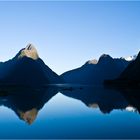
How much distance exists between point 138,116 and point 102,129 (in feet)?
39.3

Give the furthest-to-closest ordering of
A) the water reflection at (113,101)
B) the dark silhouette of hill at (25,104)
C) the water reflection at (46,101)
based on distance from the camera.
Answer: the water reflection at (113,101), the water reflection at (46,101), the dark silhouette of hill at (25,104)

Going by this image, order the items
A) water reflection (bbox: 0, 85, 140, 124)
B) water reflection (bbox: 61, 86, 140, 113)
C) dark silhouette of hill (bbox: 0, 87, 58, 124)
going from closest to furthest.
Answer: dark silhouette of hill (bbox: 0, 87, 58, 124)
water reflection (bbox: 0, 85, 140, 124)
water reflection (bbox: 61, 86, 140, 113)

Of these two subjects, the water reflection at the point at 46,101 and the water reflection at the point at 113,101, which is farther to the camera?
the water reflection at the point at 113,101

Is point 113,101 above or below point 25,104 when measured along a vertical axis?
below

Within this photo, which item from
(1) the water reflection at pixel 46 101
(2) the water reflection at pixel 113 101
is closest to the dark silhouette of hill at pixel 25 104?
(1) the water reflection at pixel 46 101

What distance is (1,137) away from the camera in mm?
27172

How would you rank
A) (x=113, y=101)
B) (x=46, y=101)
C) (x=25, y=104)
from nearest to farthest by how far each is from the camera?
1. (x=25, y=104)
2. (x=113, y=101)
3. (x=46, y=101)

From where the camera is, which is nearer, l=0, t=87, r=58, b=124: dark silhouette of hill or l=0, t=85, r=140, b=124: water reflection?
l=0, t=87, r=58, b=124: dark silhouette of hill

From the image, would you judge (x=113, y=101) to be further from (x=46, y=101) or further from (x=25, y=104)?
(x=25, y=104)

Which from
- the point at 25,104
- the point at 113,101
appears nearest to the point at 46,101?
the point at 25,104

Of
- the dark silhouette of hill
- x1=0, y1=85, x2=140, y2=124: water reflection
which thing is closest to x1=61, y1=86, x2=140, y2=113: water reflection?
x1=0, y1=85, x2=140, y2=124: water reflection

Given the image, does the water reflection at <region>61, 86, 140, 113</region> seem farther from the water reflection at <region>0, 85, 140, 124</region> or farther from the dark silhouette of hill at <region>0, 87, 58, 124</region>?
the dark silhouette of hill at <region>0, 87, 58, 124</region>

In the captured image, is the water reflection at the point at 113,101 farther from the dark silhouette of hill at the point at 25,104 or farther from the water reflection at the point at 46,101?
the dark silhouette of hill at the point at 25,104

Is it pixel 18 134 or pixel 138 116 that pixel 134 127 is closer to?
pixel 138 116
